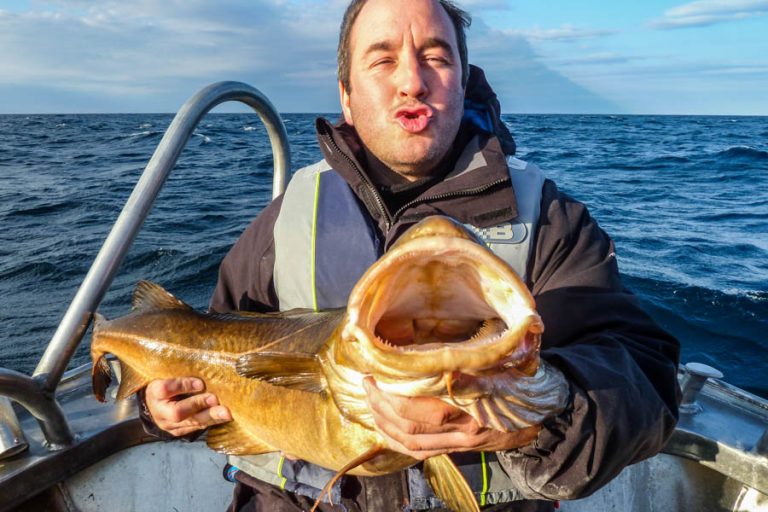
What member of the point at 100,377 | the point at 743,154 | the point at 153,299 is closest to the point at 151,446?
the point at 100,377

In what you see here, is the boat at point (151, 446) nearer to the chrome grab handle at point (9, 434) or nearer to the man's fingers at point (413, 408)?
the chrome grab handle at point (9, 434)

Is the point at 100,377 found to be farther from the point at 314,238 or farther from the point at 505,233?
the point at 505,233

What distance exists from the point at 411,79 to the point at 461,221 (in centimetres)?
72

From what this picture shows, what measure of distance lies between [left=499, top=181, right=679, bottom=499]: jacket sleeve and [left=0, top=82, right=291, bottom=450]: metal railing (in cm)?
196

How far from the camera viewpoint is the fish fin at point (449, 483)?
191cm

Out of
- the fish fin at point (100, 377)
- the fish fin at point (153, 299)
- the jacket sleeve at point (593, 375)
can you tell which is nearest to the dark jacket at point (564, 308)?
the jacket sleeve at point (593, 375)

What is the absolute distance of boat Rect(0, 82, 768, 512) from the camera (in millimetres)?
2771

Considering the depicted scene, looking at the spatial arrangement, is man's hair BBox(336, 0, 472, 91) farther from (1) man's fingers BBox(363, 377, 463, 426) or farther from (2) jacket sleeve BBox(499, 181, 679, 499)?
(1) man's fingers BBox(363, 377, 463, 426)

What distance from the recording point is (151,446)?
3.38 meters

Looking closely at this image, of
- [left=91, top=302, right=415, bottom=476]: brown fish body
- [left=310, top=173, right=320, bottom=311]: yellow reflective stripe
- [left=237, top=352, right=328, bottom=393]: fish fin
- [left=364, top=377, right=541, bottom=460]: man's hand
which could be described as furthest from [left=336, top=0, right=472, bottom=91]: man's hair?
[left=364, top=377, right=541, bottom=460]: man's hand

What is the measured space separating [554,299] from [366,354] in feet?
4.08

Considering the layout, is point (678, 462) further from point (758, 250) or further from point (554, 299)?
point (758, 250)

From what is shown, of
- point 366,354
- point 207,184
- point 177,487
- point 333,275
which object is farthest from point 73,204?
point 366,354

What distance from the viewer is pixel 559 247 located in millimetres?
2539
